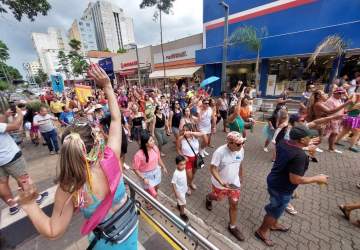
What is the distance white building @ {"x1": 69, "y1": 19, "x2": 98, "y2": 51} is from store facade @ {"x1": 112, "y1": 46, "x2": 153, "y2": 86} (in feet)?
205

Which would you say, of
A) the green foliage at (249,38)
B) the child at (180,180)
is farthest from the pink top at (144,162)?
the green foliage at (249,38)

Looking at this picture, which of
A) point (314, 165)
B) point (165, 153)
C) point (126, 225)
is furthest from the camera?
point (165, 153)

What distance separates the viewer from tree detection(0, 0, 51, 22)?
221 inches

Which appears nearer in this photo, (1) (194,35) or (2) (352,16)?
(2) (352,16)

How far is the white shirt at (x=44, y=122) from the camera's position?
18.2 ft

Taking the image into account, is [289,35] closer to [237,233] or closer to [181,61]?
[181,61]

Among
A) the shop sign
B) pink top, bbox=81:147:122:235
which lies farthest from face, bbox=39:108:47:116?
the shop sign

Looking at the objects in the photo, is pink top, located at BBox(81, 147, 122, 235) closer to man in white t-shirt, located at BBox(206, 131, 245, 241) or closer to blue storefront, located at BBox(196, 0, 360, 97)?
man in white t-shirt, located at BBox(206, 131, 245, 241)

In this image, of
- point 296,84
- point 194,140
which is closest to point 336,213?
point 194,140

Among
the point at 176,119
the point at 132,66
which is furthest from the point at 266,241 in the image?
the point at 132,66

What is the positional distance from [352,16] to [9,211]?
55.5 ft

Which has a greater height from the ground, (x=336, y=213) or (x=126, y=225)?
(x=126, y=225)

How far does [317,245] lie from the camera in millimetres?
2686

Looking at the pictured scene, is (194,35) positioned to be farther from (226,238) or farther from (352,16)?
(226,238)
